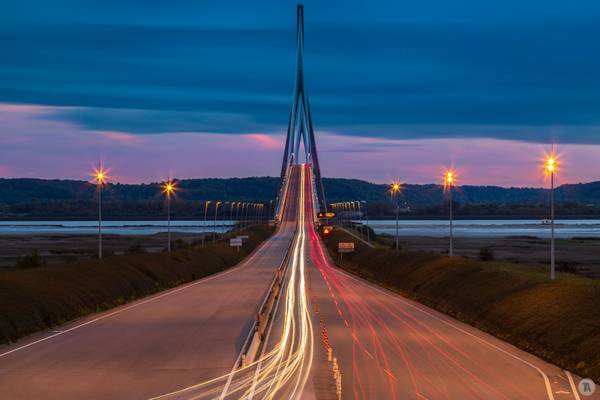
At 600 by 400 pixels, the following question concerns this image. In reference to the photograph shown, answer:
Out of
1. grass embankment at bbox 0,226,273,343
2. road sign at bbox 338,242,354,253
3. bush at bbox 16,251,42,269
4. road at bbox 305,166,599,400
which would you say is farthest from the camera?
road sign at bbox 338,242,354,253

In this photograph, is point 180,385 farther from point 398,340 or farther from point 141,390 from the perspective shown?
point 398,340

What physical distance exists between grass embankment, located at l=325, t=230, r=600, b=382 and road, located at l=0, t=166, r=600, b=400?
740mm

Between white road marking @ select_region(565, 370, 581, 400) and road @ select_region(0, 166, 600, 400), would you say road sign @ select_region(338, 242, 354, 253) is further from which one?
white road marking @ select_region(565, 370, 581, 400)

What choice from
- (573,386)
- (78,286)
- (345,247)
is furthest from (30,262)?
(573,386)

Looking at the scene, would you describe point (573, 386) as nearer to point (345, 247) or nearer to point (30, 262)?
point (30, 262)

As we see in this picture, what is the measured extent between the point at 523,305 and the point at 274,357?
11246 mm

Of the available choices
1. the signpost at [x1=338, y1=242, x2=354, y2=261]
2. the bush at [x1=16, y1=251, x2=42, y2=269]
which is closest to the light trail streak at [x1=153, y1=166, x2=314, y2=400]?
the bush at [x1=16, y1=251, x2=42, y2=269]

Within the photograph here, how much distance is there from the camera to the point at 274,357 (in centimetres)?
2602

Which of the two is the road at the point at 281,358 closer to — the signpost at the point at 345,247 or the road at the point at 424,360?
the road at the point at 424,360
